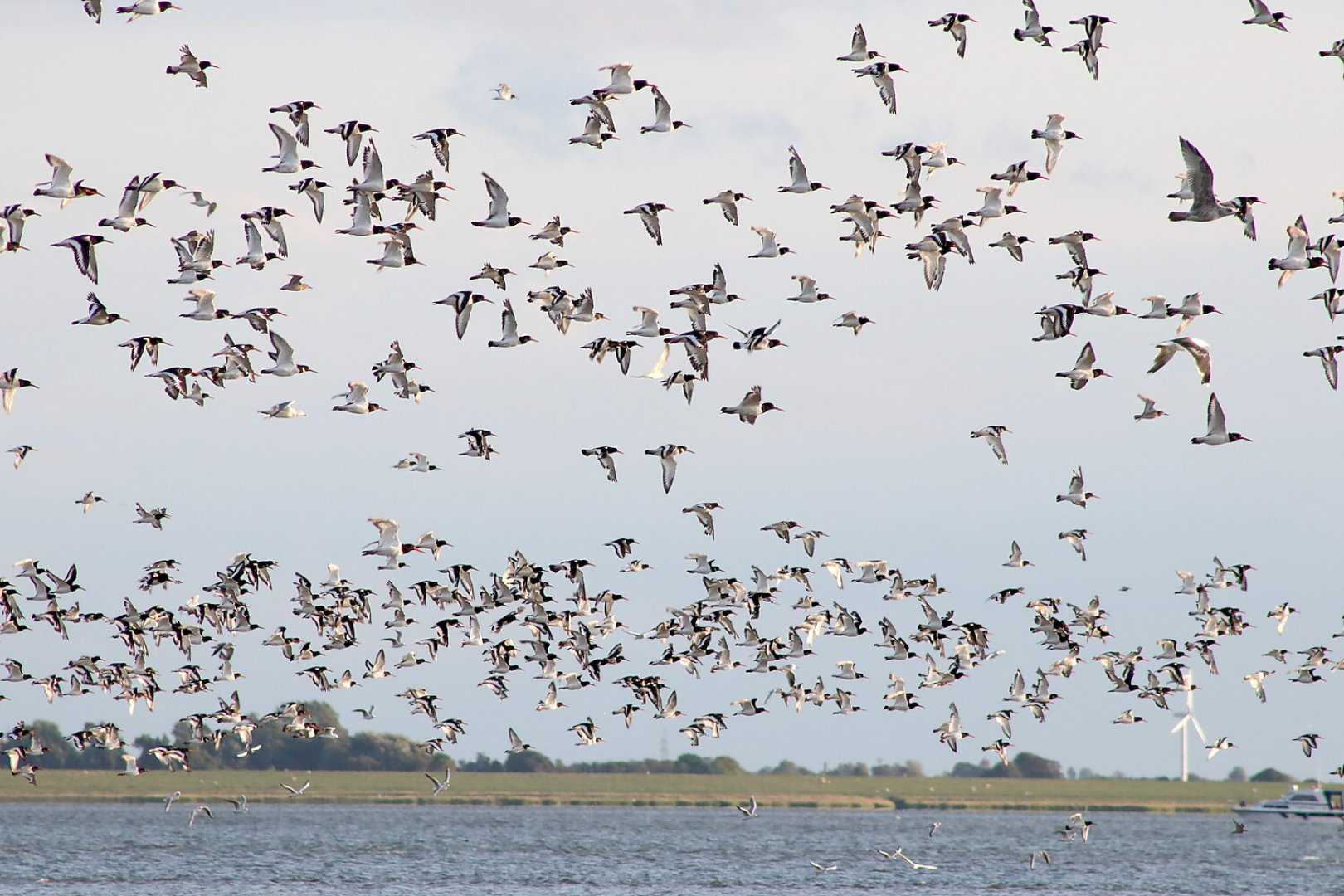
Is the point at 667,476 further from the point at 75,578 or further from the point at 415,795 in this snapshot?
the point at 415,795

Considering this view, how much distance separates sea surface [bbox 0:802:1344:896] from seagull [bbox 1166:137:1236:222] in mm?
44698

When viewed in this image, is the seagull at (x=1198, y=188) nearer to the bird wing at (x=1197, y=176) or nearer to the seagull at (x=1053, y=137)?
the bird wing at (x=1197, y=176)

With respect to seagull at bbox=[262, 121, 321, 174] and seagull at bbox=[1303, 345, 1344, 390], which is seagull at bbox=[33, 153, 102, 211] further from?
seagull at bbox=[1303, 345, 1344, 390]

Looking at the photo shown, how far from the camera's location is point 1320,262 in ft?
152

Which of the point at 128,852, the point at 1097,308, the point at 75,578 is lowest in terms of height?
the point at 128,852

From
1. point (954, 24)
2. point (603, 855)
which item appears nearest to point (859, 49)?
point (954, 24)

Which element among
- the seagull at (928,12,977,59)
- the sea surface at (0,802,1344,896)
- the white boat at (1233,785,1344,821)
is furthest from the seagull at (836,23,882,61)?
the white boat at (1233,785,1344,821)

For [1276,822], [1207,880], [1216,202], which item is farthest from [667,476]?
[1276,822]

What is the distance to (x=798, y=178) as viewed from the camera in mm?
47594

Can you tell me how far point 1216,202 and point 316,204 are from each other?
70.8 ft

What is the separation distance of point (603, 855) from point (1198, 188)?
239ft

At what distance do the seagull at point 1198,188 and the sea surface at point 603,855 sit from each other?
147 ft

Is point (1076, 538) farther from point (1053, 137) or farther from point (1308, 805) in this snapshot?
point (1308, 805)

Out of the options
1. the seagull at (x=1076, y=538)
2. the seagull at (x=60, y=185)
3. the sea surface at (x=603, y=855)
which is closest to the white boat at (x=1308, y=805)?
the sea surface at (x=603, y=855)
